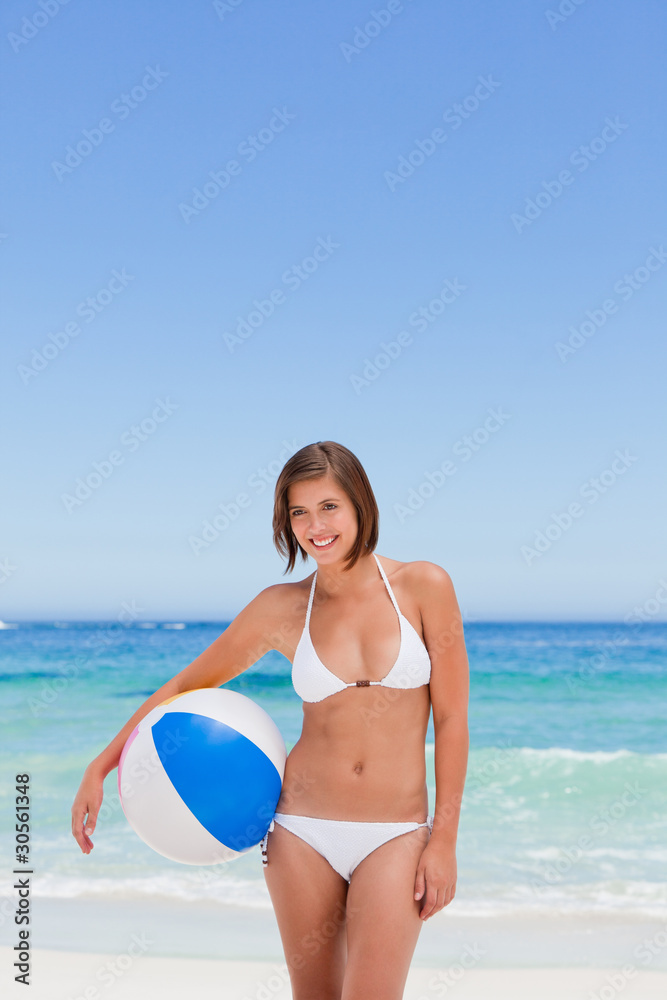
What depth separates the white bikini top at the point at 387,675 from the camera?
8.44 feet

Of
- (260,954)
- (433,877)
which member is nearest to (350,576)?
(433,877)

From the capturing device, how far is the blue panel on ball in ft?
8.39

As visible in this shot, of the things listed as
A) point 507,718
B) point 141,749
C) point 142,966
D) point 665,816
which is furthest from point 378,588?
point 507,718

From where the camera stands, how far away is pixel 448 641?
2627mm

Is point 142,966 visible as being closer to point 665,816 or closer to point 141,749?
point 141,749

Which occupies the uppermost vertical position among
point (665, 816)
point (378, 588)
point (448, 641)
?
point (378, 588)

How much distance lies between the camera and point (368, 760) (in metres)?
2.60

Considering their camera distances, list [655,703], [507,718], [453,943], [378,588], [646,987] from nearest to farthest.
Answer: [378,588] → [646,987] → [453,943] → [507,718] → [655,703]

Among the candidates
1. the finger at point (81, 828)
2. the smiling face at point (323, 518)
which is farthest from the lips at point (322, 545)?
the finger at point (81, 828)

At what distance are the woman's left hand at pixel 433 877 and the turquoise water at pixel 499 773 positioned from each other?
3799mm

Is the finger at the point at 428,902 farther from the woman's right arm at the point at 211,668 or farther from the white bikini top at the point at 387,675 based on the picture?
the woman's right arm at the point at 211,668

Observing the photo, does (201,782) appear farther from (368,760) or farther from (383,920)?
(383,920)

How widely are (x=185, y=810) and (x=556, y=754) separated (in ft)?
33.8

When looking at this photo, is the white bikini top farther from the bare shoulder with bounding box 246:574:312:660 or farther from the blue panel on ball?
the blue panel on ball
